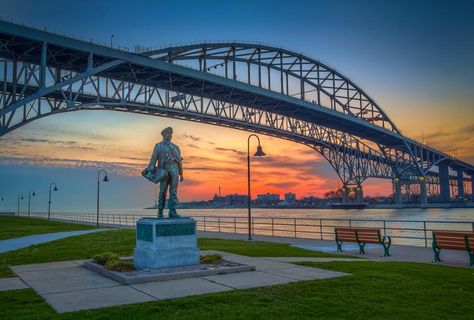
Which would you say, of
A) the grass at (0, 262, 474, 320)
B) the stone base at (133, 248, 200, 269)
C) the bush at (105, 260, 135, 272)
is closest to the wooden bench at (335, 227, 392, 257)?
the grass at (0, 262, 474, 320)

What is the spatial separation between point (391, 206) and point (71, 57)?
423 ft

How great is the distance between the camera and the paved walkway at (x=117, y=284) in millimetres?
8438

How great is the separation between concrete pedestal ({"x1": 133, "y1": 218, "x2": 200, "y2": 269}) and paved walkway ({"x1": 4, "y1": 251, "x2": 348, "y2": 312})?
48.9 inches

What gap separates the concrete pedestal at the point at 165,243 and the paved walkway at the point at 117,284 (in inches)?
48.9

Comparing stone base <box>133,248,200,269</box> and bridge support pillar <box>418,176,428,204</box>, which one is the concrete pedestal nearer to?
stone base <box>133,248,200,269</box>

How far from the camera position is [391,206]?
147 meters

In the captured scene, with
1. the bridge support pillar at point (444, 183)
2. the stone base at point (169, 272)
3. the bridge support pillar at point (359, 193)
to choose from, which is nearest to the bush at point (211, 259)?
the stone base at point (169, 272)

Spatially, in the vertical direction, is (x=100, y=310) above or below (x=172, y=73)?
below

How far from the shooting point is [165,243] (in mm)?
11719

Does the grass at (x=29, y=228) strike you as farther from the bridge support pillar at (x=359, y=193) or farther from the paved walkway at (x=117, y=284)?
the bridge support pillar at (x=359, y=193)

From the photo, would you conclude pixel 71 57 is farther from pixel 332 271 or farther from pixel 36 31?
pixel 332 271

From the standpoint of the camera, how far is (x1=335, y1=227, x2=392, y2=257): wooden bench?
1648 cm

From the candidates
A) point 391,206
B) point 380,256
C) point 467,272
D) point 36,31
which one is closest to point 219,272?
point 467,272

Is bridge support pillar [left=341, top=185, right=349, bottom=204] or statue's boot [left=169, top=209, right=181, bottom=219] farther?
bridge support pillar [left=341, top=185, right=349, bottom=204]
